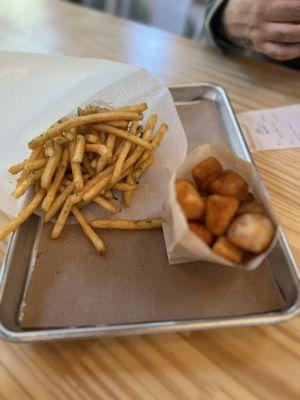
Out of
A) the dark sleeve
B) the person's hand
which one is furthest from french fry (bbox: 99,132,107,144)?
the dark sleeve

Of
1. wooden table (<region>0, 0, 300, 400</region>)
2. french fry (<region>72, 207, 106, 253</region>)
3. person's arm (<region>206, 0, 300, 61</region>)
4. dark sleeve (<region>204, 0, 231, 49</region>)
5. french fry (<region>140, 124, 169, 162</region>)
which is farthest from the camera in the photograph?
dark sleeve (<region>204, 0, 231, 49</region>)

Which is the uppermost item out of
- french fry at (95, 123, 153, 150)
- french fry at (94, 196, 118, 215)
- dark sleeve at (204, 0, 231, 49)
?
dark sleeve at (204, 0, 231, 49)

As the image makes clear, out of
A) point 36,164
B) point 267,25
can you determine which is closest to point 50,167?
point 36,164

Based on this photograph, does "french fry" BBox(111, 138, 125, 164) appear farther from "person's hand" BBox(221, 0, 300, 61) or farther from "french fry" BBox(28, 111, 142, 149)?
"person's hand" BBox(221, 0, 300, 61)

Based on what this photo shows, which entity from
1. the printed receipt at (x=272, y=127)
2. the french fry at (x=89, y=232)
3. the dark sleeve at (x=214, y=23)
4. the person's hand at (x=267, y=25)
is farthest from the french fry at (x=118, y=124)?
the dark sleeve at (x=214, y=23)

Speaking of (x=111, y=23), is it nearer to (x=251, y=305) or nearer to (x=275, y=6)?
(x=275, y=6)

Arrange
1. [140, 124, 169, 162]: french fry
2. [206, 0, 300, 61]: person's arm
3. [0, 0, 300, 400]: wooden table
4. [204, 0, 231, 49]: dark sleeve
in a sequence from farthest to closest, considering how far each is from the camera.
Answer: [204, 0, 231, 49]: dark sleeve < [206, 0, 300, 61]: person's arm < [140, 124, 169, 162]: french fry < [0, 0, 300, 400]: wooden table
